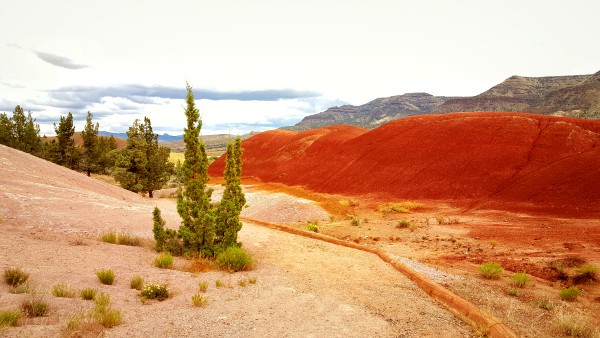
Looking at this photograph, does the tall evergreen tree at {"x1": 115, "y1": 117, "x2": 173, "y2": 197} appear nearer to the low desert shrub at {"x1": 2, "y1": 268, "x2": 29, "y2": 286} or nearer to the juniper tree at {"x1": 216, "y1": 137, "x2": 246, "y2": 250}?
the juniper tree at {"x1": 216, "y1": 137, "x2": 246, "y2": 250}

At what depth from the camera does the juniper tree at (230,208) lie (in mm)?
12656

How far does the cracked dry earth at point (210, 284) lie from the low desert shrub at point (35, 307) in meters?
0.12

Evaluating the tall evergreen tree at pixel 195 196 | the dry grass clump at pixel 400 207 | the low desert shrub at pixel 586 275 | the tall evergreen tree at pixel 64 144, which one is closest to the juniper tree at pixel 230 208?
the tall evergreen tree at pixel 195 196

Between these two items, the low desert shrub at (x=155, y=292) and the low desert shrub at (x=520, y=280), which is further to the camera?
the low desert shrub at (x=520, y=280)

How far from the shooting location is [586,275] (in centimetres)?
1106

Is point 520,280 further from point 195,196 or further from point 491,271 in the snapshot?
point 195,196

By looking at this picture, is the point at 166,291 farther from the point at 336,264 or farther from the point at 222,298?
the point at 336,264

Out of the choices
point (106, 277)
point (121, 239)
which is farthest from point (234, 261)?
point (121, 239)

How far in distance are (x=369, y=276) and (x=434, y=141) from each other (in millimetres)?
34515

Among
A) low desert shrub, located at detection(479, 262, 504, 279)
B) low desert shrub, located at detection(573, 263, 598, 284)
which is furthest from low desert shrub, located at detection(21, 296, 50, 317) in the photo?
low desert shrub, located at detection(573, 263, 598, 284)

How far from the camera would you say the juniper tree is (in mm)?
12656

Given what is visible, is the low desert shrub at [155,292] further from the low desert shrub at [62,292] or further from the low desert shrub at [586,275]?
the low desert shrub at [586,275]

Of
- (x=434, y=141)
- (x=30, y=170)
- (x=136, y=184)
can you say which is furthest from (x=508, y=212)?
(x=136, y=184)

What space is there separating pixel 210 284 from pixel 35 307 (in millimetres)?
4034
